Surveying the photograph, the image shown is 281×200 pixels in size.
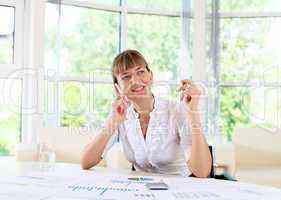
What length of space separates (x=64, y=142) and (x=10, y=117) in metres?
1.13

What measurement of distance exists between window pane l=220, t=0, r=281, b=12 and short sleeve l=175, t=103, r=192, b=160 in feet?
8.56

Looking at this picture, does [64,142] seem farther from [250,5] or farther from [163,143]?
[250,5]

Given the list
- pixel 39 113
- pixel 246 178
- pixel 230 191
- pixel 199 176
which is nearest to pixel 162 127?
pixel 199 176

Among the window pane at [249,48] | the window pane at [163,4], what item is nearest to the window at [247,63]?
the window pane at [249,48]

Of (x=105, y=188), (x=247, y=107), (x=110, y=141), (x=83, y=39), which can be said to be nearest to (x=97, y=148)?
(x=110, y=141)

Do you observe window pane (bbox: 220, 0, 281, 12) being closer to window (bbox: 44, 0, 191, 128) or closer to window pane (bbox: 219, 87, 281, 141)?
window (bbox: 44, 0, 191, 128)

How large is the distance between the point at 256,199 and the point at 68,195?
0.56 meters

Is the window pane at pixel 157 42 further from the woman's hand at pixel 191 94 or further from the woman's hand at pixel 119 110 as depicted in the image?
the woman's hand at pixel 191 94

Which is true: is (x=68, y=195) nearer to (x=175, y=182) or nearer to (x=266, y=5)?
(x=175, y=182)

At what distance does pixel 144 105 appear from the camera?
81.8 inches

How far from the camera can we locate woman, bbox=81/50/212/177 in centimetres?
178

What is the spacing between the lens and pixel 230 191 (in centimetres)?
131

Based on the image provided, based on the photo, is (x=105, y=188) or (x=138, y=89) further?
(x=138, y=89)

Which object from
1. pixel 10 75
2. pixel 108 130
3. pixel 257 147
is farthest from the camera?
pixel 10 75
